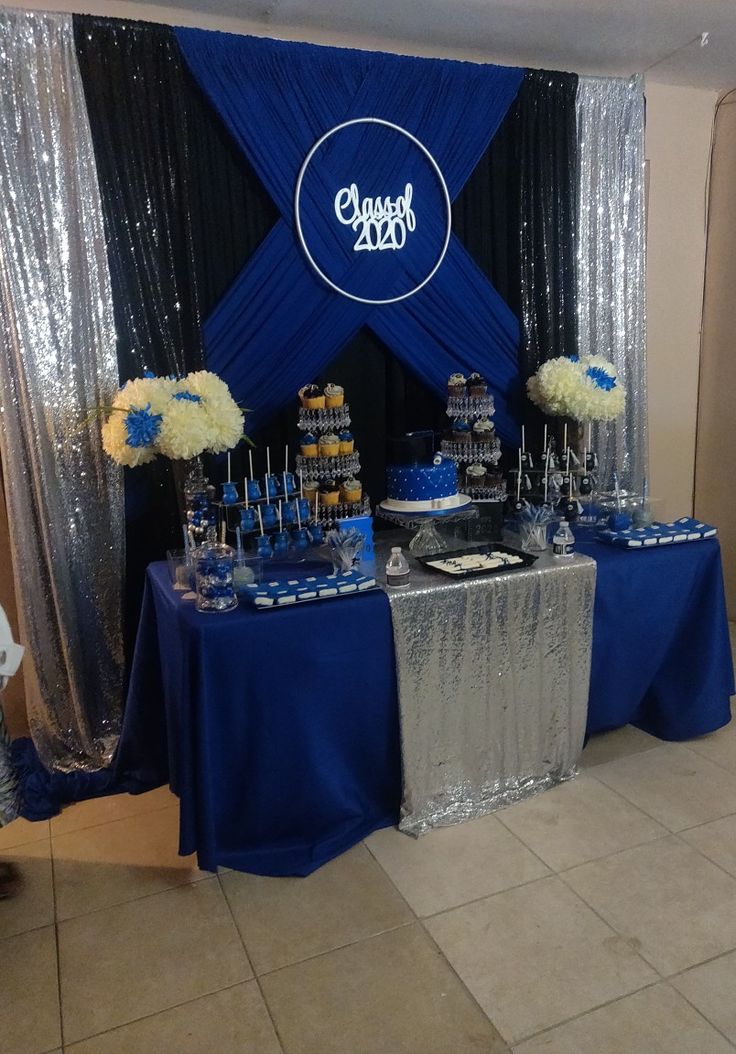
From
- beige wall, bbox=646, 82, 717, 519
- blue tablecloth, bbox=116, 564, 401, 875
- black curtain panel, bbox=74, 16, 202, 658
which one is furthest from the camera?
beige wall, bbox=646, 82, 717, 519

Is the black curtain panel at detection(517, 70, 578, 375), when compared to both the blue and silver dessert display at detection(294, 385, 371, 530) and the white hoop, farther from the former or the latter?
the blue and silver dessert display at detection(294, 385, 371, 530)

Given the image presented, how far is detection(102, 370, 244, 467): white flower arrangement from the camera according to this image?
2.20 meters

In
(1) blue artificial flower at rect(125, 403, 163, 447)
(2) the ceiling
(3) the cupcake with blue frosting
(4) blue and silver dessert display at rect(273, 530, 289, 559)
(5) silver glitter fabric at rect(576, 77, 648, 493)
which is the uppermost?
(2) the ceiling

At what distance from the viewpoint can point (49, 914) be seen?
79.8 inches

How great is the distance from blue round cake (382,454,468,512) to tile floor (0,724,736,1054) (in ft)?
3.13

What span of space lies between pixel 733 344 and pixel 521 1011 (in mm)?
3002

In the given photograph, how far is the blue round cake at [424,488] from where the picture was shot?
2.51 metres

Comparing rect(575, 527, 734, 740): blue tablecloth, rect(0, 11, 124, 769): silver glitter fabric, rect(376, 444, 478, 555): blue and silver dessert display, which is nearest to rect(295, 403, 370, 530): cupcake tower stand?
rect(376, 444, 478, 555): blue and silver dessert display

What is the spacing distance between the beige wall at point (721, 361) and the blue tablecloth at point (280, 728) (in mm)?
2342

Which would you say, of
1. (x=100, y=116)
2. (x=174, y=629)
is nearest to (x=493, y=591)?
(x=174, y=629)

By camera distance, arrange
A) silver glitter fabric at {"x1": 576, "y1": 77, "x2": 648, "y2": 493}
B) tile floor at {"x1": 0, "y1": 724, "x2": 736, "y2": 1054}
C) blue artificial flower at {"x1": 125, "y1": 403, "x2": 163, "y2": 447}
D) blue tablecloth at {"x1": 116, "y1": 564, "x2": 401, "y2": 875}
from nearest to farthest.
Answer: tile floor at {"x1": 0, "y1": 724, "x2": 736, "y2": 1054} < blue tablecloth at {"x1": 116, "y1": 564, "x2": 401, "y2": 875} < blue artificial flower at {"x1": 125, "y1": 403, "x2": 163, "y2": 447} < silver glitter fabric at {"x1": 576, "y1": 77, "x2": 648, "y2": 493}

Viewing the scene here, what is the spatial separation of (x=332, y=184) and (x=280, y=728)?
175 cm

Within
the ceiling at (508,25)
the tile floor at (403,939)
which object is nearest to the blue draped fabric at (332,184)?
the ceiling at (508,25)

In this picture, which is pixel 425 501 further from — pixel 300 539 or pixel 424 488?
pixel 300 539
